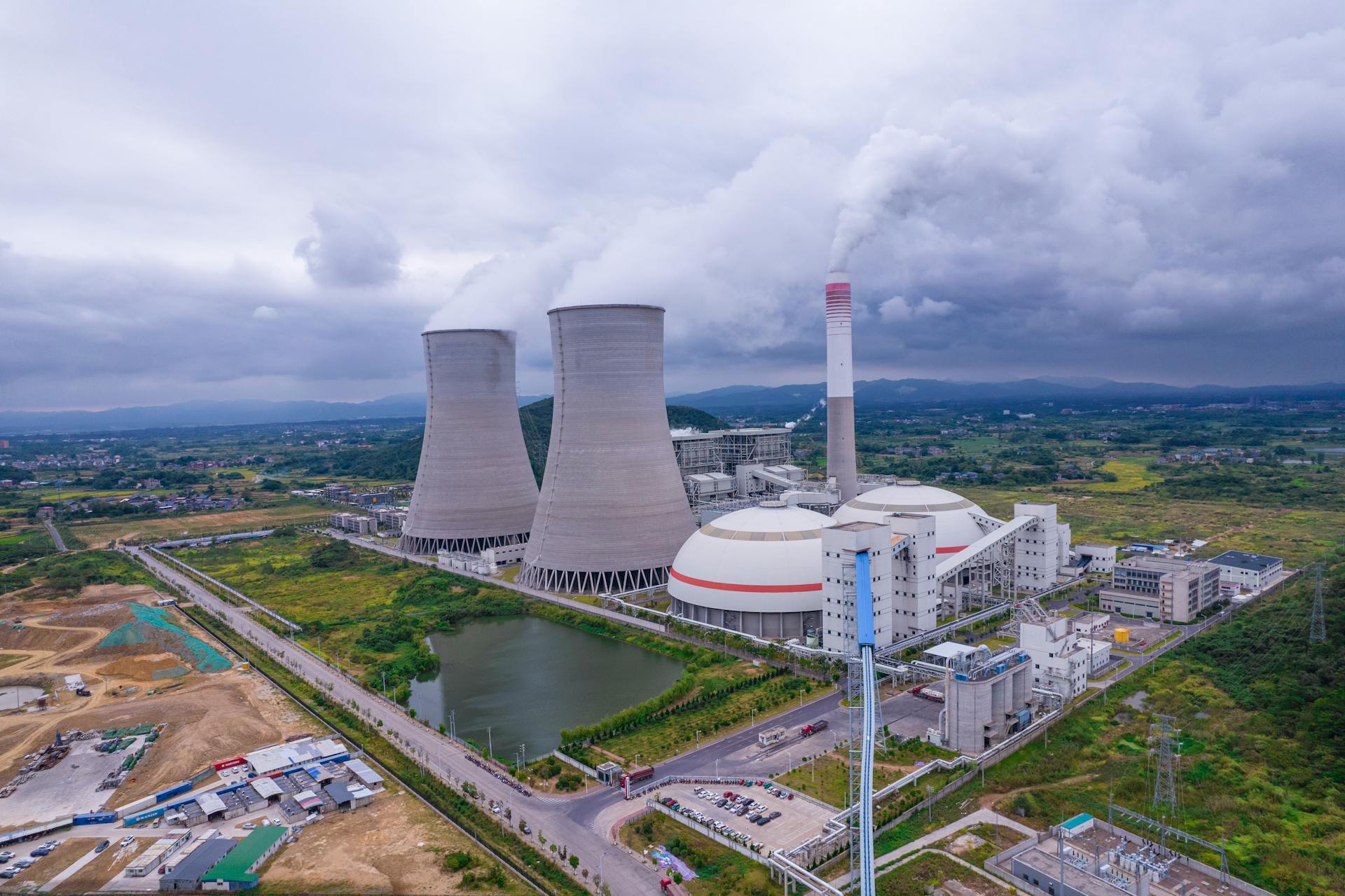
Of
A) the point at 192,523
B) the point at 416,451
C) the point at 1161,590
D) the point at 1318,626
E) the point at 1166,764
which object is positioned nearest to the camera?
the point at 1166,764

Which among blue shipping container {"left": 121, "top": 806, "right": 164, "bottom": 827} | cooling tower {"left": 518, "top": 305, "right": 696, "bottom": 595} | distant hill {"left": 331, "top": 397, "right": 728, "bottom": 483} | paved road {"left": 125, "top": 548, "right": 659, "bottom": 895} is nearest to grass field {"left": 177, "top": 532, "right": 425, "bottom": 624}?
paved road {"left": 125, "top": 548, "right": 659, "bottom": 895}

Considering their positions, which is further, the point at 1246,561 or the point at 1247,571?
the point at 1246,561

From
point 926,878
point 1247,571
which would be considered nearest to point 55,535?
point 926,878

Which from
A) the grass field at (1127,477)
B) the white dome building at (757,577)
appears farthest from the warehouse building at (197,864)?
the grass field at (1127,477)

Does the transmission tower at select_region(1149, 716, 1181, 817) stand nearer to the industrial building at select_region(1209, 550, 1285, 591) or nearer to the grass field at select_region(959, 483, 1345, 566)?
the industrial building at select_region(1209, 550, 1285, 591)

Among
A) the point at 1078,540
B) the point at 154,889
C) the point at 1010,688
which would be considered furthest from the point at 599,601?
the point at 1078,540

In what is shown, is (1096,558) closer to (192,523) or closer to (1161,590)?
(1161,590)

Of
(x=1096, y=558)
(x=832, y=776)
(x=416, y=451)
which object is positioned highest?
(x=416, y=451)
